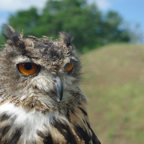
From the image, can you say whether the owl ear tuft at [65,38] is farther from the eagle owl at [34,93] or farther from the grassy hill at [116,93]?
the grassy hill at [116,93]

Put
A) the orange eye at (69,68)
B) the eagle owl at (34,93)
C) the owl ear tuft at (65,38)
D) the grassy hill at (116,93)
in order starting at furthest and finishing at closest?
the grassy hill at (116,93)
the owl ear tuft at (65,38)
the orange eye at (69,68)
the eagle owl at (34,93)

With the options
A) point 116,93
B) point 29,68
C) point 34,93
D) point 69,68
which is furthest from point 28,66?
point 116,93

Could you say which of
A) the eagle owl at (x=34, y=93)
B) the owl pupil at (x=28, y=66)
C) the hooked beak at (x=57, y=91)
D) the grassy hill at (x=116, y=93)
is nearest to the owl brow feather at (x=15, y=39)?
the eagle owl at (x=34, y=93)

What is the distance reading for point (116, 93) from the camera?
8.48 meters

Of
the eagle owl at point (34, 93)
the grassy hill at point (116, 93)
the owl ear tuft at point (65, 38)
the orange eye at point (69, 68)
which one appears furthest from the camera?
the grassy hill at point (116, 93)

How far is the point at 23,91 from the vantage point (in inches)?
60.1

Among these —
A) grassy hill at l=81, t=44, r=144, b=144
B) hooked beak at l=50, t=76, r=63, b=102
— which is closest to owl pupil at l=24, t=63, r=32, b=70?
hooked beak at l=50, t=76, r=63, b=102

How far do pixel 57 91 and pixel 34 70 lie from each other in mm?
251

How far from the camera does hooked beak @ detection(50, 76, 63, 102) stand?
151cm

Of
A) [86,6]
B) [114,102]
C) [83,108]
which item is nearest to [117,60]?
[114,102]

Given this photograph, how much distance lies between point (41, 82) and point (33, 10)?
3248 cm

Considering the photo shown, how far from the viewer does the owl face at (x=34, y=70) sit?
Answer: 1503 millimetres

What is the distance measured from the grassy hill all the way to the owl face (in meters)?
0.63

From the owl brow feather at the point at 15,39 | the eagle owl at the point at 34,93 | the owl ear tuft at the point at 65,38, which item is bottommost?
the eagle owl at the point at 34,93
